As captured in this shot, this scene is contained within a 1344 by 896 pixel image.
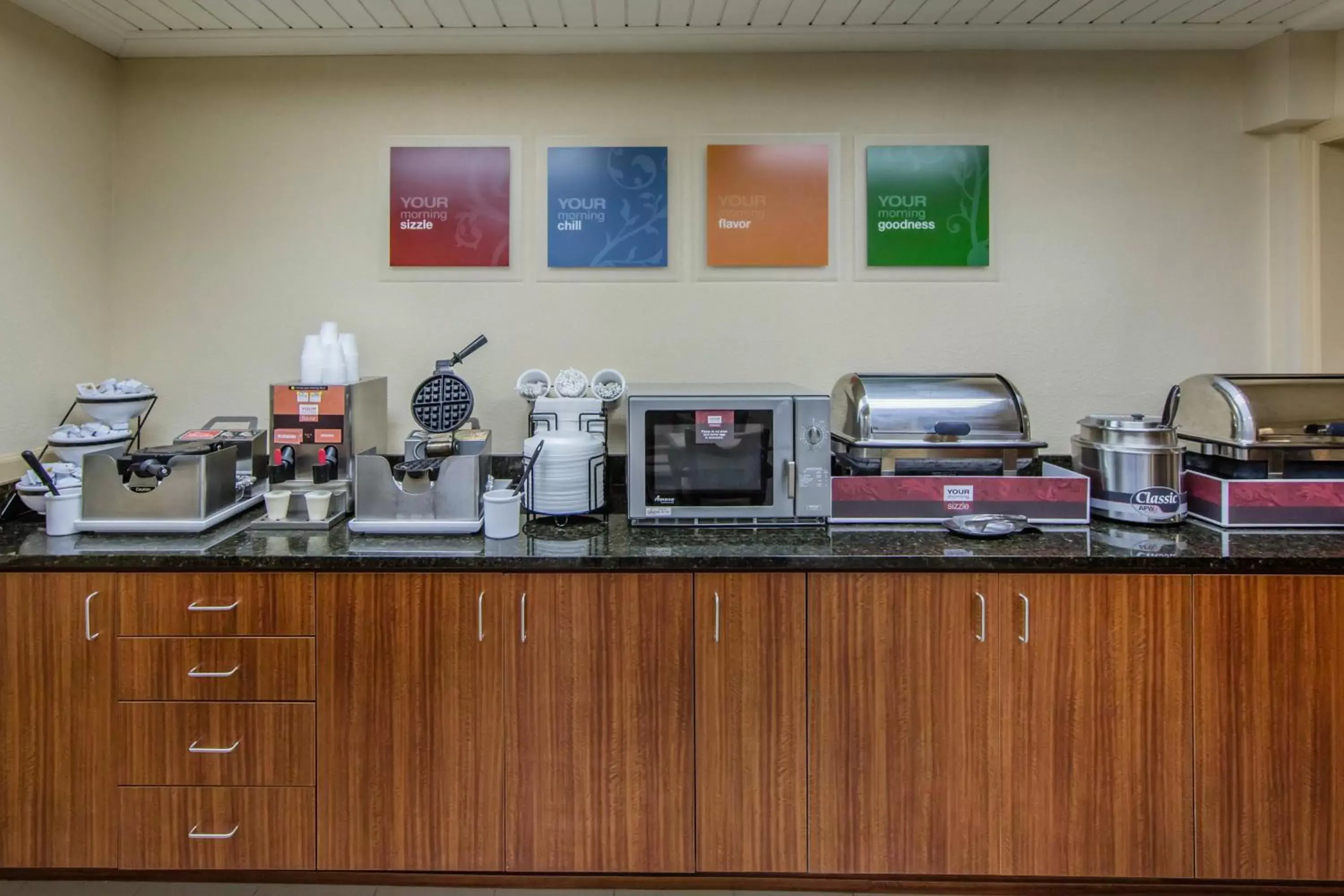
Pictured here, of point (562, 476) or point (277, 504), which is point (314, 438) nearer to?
point (277, 504)

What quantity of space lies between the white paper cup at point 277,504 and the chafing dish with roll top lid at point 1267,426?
2762 mm

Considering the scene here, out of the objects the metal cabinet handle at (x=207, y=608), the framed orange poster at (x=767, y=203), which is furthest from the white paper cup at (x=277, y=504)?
the framed orange poster at (x=767, y=203)

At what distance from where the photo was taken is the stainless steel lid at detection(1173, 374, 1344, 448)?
2.27 m

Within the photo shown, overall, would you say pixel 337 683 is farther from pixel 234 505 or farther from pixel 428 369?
pixel 428 369

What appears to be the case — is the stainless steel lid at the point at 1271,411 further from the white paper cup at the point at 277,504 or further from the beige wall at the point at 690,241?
the white paper cup at the point at 277,504

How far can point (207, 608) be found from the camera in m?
2.02

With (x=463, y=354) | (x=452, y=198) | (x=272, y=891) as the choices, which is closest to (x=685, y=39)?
(x=452, y=198)

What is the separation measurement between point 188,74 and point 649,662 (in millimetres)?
2667

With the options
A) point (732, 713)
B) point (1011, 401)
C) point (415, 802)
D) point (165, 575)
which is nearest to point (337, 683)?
point (415, 802)

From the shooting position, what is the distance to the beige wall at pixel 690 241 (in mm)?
2797

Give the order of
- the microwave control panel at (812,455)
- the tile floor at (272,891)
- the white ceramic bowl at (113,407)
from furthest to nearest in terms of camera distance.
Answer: the white ceramic bowl at (113,407), the microwave control panel at (812,455), the tile floor at (272,891)

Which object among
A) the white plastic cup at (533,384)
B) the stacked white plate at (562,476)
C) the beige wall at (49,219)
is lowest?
the stacked white plate at (562,476)

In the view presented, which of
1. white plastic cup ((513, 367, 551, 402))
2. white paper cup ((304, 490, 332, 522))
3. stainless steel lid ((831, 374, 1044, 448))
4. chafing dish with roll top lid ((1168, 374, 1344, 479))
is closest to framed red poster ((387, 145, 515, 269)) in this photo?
white plastic cup ((513, 367, 551, 402))

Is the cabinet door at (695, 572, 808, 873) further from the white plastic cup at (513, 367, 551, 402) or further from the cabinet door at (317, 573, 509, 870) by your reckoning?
the white plastic cup at (513, 367, 551, 402)
